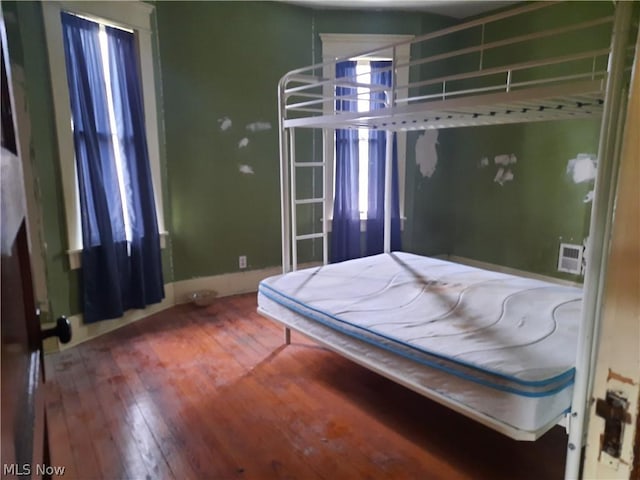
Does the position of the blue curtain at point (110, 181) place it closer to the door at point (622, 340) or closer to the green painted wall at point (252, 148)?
the green painted wall at point (252, 148)

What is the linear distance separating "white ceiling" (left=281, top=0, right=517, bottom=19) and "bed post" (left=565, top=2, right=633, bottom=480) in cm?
333

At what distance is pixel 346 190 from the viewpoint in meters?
4.29

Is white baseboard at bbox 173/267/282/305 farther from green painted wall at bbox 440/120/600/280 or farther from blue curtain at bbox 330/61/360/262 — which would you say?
green painted wall at bbox 440/120/600/280

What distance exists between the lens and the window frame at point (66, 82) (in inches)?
108

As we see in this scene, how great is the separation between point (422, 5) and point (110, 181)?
3.25 m

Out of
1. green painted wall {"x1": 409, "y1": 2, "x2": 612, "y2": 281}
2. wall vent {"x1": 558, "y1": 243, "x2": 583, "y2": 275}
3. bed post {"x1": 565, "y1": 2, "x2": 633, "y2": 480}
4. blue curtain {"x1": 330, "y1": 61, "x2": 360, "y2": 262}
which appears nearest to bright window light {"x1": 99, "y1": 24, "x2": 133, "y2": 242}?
blue curtain {"x1": 330, "y1": 61, "x2": 360, "y2": 262}

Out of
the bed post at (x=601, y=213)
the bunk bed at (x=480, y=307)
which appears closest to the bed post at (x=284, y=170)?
the bunk bed at (x=480, y=307)

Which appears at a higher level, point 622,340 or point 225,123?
point 225,123

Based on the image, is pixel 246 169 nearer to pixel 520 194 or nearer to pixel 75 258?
pixel 75 258

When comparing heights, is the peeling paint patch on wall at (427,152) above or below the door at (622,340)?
above

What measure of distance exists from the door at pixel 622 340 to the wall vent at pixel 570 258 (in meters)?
3.76

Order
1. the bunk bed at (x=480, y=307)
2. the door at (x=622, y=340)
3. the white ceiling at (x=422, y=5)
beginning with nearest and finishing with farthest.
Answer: the door at (x=622, y=340), the bunk bed at (x=480, y=307), the white ceiling at (x=422, y=5)

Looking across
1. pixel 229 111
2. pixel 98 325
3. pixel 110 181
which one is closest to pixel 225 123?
pixel 229 111

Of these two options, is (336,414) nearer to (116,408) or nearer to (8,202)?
(116,408)
